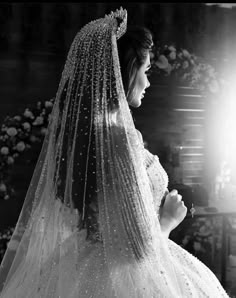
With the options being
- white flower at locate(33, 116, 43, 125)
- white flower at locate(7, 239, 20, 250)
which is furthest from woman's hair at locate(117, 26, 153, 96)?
white flower at locate(33, 116, 43, 125)

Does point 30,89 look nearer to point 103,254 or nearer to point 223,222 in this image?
point 223,222

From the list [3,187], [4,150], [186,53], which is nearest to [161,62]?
[186,53]

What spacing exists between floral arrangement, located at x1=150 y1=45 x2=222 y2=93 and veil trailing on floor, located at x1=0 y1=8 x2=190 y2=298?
1653 mm

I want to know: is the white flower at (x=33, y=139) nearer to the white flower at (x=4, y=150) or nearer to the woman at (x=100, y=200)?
the white flower at (x=4, y=150)

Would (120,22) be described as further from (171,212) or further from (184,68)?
(184,68)

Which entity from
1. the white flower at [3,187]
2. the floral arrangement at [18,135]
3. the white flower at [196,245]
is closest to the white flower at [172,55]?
the floral arrangement at [18,135]

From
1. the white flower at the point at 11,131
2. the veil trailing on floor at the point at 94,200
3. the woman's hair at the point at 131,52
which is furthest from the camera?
the white flower at the point at 11,131

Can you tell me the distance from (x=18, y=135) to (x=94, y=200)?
1.62 m

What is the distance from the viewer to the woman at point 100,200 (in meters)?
1.09

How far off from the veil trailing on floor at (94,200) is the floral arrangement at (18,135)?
1411mm

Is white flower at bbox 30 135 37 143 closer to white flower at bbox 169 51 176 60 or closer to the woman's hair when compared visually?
white flower at bbox 169 51 176 60

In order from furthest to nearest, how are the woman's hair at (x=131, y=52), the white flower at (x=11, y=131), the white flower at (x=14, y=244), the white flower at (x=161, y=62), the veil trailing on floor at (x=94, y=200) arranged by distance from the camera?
the white flower at (x=161, y=62) < the white flower at (x=11, y=131) < the white flower at (x=14, y=244) < the woman's hair at (x=131, y=52) < the veil trailing on floor at (x=94, y=200)

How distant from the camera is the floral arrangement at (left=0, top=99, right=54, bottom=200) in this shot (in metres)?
2.63

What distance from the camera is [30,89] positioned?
2.76 meters
